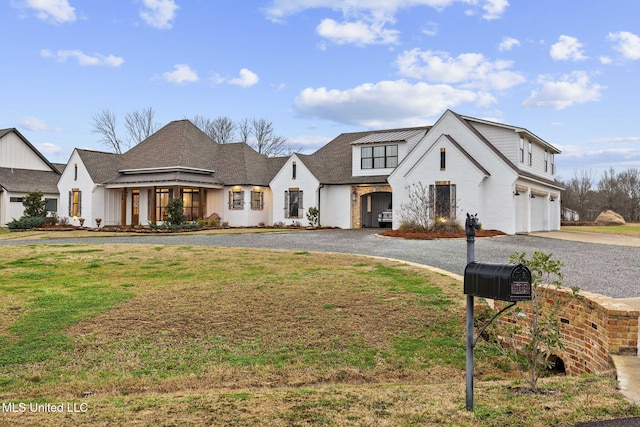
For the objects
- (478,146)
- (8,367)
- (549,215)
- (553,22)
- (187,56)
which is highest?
(187,56)

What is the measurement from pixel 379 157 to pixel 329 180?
3.73m

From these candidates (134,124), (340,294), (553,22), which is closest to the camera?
(340,294)

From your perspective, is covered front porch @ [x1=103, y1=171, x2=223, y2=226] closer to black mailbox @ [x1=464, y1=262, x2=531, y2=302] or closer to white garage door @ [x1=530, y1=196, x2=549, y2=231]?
white garage door @ [x1=530, y1=196, x2=549, y2=231]

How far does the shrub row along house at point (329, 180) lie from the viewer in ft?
83.0

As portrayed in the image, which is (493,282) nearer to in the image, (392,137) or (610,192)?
(392,137)

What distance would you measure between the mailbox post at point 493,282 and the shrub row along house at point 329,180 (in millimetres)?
21286

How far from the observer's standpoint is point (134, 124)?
196 feet

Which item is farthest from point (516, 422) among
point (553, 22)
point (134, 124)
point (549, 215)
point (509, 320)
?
point (134, 124)

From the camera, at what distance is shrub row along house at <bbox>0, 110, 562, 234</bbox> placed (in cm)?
2531

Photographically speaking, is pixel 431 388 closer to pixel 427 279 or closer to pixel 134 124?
pixel 427 279

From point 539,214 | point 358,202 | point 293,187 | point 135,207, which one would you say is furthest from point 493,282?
point 135,207

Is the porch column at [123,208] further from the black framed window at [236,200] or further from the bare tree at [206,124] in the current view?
the bare tree at [206,124]

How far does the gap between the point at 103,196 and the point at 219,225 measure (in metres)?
9.01

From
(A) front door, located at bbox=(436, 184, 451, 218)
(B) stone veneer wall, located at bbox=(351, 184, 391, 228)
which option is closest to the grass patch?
(A) front door, located at bbox=(436, 184, 451, 218)
